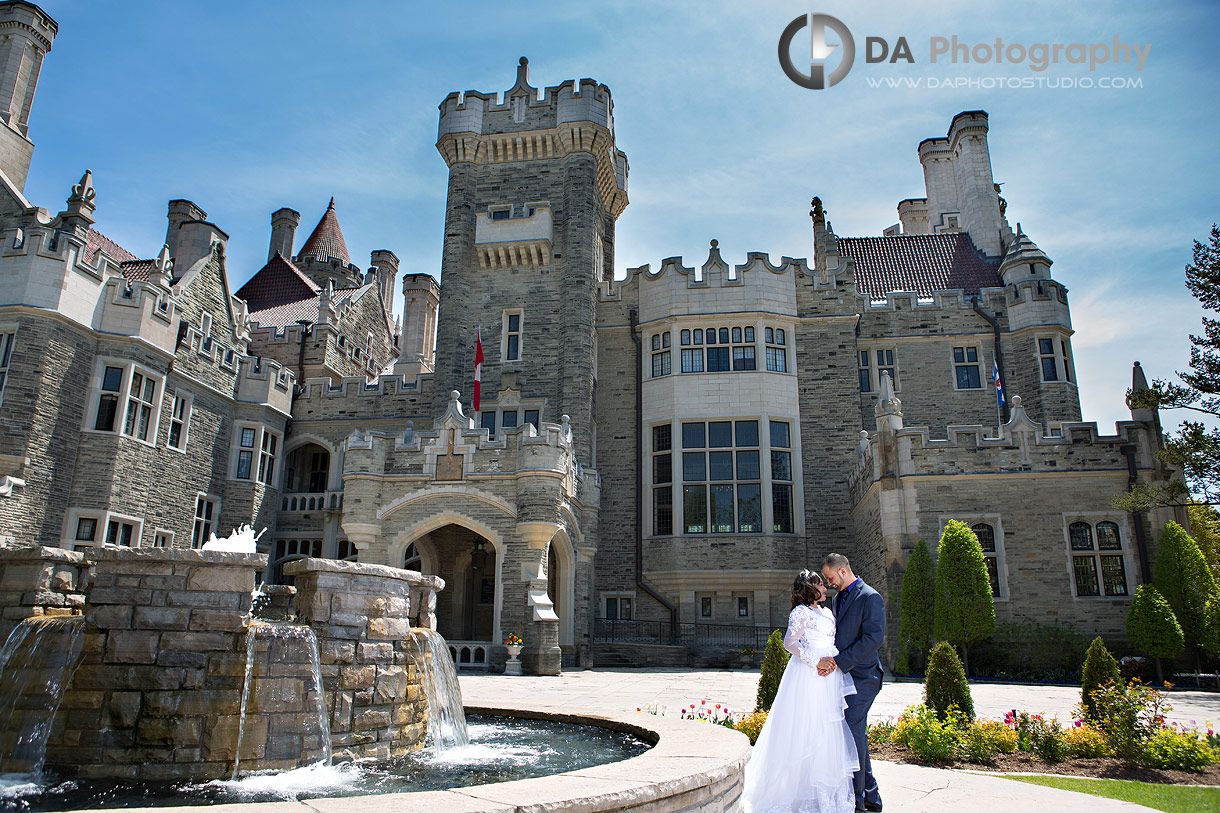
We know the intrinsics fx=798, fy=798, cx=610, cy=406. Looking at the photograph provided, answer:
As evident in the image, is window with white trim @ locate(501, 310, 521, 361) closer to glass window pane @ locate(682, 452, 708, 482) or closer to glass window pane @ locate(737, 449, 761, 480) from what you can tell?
glass window pane @ locate(682, 452, 708, 482)

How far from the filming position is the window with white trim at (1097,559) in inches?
707

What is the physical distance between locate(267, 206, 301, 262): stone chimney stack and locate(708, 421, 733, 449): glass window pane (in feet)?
75.6

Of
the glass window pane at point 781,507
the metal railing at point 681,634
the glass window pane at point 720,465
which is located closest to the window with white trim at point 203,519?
the metal railing at point 681,634

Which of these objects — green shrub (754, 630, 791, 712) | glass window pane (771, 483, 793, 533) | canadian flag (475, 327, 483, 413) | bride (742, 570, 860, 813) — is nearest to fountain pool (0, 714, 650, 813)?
bride (742, 570, 860, 813)

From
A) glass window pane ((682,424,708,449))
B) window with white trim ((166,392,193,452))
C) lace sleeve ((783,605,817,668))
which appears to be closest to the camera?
lace sleeve ((783,605,817,668))

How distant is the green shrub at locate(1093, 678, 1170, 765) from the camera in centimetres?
776

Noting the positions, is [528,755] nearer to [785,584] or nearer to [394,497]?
[394,497]

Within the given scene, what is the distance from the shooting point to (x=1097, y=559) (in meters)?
18.1

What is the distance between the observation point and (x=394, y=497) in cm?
1977

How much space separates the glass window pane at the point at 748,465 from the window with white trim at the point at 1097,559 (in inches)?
324

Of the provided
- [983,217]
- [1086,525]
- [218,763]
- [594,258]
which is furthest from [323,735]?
[983,217]

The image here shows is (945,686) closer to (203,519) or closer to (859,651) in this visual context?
(859,651)

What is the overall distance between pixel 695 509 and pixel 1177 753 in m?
16.3

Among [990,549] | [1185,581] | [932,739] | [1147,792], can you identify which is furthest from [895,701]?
[1185,581]
